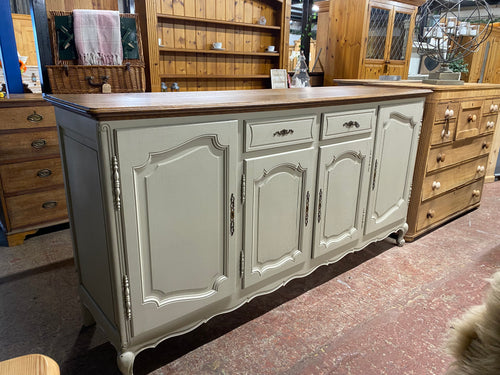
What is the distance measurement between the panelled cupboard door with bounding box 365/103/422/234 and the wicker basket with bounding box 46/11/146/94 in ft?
5.98

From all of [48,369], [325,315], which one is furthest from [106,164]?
[325,315]

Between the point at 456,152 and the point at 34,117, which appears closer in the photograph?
the point at 34,117

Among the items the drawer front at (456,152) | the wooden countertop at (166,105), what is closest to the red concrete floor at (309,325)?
the drawer front at (456,152)

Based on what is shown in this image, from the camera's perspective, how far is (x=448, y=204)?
2.71 m

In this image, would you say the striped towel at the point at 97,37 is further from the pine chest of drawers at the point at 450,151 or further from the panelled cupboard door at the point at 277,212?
the pine chest of drawers at the point at 450,151

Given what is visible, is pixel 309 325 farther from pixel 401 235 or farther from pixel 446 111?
→ pixel 446 111

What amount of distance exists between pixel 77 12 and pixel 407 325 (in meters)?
2.74

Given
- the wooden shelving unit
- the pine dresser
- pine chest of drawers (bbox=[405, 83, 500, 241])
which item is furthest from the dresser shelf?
pine chest of drawers (bbox=[405, 83, 500, 241])

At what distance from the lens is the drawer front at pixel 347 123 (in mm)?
1667

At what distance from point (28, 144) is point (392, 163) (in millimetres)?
2080

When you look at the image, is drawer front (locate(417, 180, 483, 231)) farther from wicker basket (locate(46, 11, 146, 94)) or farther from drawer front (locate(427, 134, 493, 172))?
wicker basket (locate(46, 11, 146, 94))

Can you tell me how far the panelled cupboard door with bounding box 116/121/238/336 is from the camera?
1.16 metres

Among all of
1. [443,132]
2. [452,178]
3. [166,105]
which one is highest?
[166,105]

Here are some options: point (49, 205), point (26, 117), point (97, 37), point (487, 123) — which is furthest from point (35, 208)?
point (487, 123)
